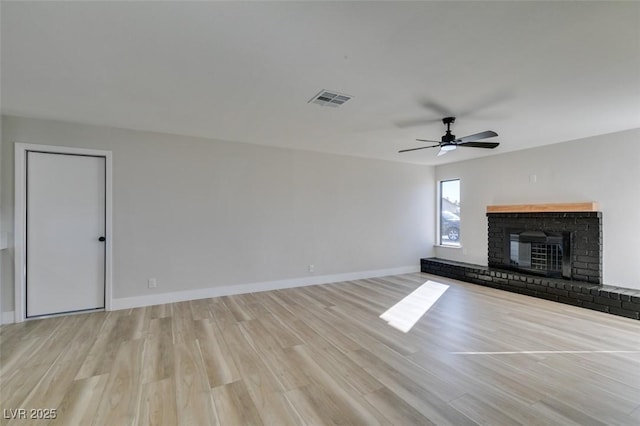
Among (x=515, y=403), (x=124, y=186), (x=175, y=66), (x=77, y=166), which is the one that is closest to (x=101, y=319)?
(x=124, y=186)

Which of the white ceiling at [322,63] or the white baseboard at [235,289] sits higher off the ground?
the white ceiling at [322,63]

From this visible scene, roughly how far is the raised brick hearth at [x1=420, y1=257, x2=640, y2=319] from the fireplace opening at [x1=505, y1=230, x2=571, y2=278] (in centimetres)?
20

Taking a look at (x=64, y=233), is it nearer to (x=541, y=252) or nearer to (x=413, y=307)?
(x=413, y=307)

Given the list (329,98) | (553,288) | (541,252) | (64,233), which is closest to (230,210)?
(64,233)

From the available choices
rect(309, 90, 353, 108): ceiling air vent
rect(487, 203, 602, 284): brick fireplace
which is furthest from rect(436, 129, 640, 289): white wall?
rect(309, 90, 353, 108): ceiling air vent

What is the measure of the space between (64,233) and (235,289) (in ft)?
7.79

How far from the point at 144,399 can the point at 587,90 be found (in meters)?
4.63

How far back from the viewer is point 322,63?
226 cm

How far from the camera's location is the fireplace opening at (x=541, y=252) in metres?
4.50

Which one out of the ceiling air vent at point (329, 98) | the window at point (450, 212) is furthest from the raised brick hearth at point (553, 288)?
the ceiling air vent at point (329, 98)

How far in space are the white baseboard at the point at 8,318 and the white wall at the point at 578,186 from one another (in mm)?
7338

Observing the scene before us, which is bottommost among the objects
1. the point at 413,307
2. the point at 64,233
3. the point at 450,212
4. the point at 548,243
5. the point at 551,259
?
the point at 413,307

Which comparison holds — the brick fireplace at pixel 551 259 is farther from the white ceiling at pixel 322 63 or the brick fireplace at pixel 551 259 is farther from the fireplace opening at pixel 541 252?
the white ceiling at pixel 322 63

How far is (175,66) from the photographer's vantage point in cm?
230
